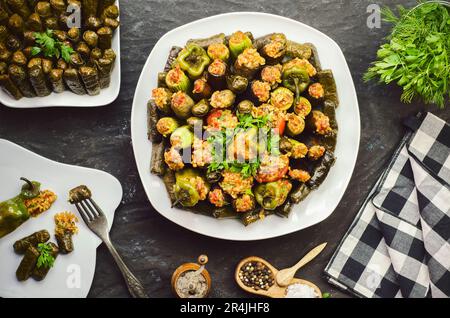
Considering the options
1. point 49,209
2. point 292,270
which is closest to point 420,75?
point 292,270

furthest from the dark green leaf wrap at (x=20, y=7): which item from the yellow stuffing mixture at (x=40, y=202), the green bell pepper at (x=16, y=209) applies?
the yellow stuffing mixture at (x=40, y=202)

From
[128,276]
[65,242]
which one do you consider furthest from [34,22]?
[128,276]

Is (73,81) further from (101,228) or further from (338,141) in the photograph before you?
(338,141)

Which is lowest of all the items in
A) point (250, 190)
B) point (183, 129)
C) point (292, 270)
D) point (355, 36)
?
point (292, 270)

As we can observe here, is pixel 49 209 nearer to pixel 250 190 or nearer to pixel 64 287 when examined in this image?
pixel 64 287

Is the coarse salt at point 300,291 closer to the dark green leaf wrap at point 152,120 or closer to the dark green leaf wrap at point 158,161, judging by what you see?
the dark green leaf wrap at point 158,161

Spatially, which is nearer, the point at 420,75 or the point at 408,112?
the point at 420,75

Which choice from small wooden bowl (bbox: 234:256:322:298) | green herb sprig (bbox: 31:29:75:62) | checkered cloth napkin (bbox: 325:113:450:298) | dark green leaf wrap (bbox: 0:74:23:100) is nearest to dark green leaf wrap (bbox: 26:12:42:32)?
green herb sprig (bbox: 31:29:75:62)
